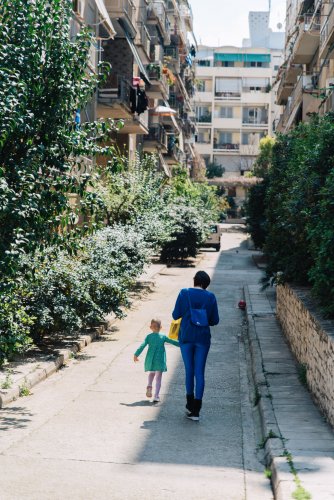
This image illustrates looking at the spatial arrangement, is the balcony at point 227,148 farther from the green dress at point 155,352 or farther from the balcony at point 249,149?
the green dress at point 155,352

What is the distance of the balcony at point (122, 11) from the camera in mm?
31859

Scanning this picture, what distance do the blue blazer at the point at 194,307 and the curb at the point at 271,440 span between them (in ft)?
3.94

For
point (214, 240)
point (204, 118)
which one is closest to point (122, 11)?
point (214, 240)

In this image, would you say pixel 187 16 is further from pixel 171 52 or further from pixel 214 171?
pixel 214 171

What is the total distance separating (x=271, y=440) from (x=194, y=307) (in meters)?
2.10

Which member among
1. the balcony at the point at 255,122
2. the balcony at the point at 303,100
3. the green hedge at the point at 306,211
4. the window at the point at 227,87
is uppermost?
the window at the point at 227,87

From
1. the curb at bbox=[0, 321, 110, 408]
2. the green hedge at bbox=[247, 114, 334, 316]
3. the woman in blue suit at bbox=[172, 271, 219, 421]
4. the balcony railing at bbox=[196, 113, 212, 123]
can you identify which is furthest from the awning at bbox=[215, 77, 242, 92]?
the woman in blue suit at bbox=[172, 271, 219, 421]

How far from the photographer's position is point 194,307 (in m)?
9.90

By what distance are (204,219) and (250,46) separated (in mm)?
67492

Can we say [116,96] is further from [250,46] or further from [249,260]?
[250,46]

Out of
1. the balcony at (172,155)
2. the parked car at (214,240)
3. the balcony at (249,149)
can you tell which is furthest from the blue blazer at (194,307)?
the balcony at (249,149)

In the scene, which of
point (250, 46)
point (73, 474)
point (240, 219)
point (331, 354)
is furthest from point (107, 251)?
point (250, 46)

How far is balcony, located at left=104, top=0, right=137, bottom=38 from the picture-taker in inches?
1254

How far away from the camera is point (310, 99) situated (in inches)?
1452
